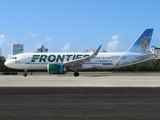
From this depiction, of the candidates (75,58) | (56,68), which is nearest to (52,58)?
(56,68)

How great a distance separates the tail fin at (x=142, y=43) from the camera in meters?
41.2

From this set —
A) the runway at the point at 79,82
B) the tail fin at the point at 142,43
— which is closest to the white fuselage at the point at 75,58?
the tail fin at the point at 142,43

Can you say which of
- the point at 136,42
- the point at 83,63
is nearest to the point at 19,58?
the point at 83,63

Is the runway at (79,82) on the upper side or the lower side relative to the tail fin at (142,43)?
lower

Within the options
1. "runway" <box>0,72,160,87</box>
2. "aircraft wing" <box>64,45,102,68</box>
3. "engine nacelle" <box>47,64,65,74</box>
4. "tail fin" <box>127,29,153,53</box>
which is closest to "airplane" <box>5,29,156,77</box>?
"aircraft wing" <box>64,45,102,68</box>

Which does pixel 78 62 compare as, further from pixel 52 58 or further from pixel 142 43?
pixel 142 43

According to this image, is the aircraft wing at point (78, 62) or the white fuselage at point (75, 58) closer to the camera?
the aircraft wing at point (78, 62)

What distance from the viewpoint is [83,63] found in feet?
129

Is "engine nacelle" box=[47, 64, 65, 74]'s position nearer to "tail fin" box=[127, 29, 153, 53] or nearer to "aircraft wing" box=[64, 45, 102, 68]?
"aircraft wing" box=[64, 45, 102, 68]

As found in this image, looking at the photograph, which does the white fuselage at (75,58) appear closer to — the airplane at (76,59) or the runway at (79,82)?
the airplane at (76,59)

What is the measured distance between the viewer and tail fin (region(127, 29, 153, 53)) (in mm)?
41250

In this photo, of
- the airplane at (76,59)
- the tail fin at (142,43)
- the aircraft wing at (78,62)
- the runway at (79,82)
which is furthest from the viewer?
the tail fin at (142,43)
